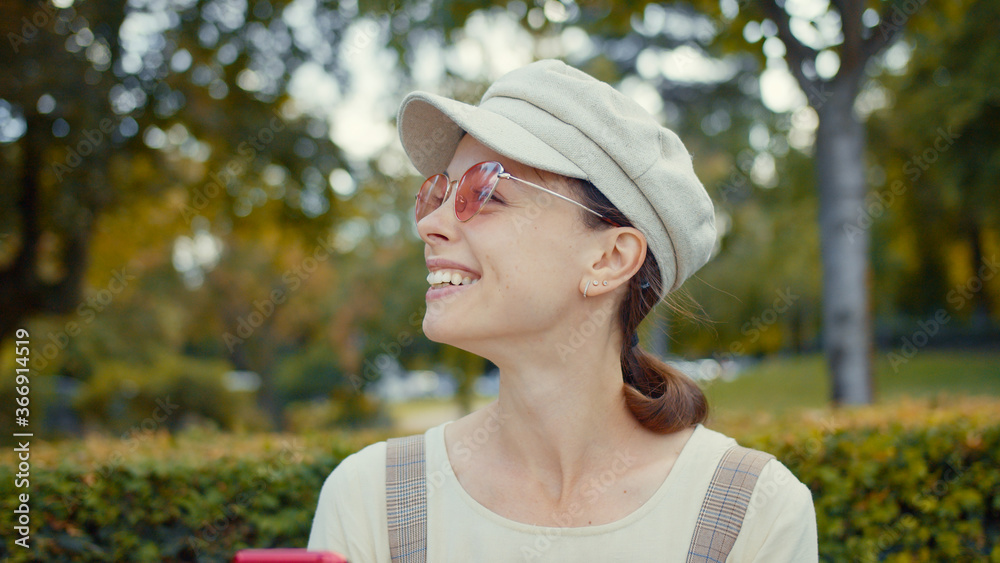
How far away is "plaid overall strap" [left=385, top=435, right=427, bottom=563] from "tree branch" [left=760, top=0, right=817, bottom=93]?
4.52 meters

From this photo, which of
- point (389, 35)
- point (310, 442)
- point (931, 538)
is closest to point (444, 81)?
point (389, 35)

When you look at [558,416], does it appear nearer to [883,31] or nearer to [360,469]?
[360,469]

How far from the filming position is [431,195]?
1.95m

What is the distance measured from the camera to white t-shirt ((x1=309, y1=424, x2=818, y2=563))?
164cm

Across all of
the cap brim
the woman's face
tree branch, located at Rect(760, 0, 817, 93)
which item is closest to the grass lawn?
tree branch, located at Rect(760, 0, 817, 93)

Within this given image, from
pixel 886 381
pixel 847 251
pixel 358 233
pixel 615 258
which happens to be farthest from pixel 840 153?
pixel 886 381

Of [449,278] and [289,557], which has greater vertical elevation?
[449,278]

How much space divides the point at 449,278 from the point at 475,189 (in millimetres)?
231

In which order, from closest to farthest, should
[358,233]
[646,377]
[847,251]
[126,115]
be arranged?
[646,377], [847,251], [126,115], [358,233]

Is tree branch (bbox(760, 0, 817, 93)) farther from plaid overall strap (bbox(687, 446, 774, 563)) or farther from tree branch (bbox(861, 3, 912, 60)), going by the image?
plaid overall strap (bbox(687, 446, 774, 563))

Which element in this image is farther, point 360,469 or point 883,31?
point 883,31

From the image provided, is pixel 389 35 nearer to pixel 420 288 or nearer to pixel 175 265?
pixel 420 288

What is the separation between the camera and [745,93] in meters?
11.9

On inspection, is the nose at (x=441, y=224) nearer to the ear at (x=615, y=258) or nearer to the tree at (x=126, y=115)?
the ear at (x=615, y=258)
